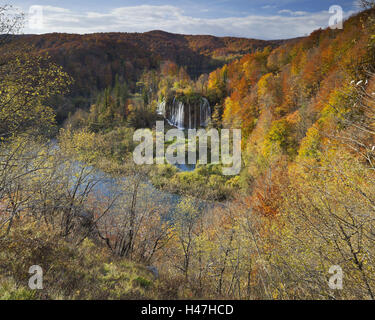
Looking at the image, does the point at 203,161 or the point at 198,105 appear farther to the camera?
the point at 198,105

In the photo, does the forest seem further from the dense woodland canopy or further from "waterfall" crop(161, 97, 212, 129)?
the dense woodland canopy

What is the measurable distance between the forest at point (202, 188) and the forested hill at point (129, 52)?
16.4 metres

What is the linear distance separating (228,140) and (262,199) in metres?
22.2

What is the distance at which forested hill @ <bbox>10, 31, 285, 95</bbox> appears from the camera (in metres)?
73.1

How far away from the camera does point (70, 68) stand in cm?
6950

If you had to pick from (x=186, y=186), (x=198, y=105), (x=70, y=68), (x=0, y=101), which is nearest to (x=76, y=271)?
(x=0, y=101)

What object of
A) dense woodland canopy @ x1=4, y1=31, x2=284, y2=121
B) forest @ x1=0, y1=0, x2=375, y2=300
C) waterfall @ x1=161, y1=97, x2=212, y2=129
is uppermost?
dense woodland canopy @ x1=4, y1=31, x2=284, y2=121

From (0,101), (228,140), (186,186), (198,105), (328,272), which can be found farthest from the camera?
(198,105)

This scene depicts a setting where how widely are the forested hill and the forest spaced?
16.4 m

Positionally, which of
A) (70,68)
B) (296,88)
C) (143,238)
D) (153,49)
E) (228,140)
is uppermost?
(153,49)

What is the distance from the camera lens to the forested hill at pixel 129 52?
73.1 meters

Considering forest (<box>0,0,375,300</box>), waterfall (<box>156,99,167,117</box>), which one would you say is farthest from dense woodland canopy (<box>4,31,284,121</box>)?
waterfall (<box>156,99,167,117</box>)

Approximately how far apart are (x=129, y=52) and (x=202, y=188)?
9986cm
